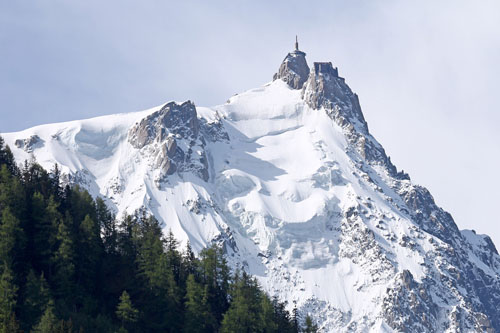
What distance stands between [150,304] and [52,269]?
13.7 metres

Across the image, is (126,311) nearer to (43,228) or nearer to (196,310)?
(196,310)

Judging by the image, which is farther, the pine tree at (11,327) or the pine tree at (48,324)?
the pine tree at (48,324)

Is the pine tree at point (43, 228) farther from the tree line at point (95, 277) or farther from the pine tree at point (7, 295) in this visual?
the pine tree at point (7, 295)

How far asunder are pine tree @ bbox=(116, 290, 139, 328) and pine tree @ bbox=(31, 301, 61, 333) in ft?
35.8

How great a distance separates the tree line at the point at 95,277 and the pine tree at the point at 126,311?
0.12 meters

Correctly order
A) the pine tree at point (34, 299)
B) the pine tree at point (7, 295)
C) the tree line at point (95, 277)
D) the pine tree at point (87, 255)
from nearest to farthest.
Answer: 1. the pine tree at point (7, 295)
2. the pine tree at point (34, 299)
3. the tree line at point (95, 277)
4. the pine tree at point (87, 255)

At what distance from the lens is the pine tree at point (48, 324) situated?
9750cm

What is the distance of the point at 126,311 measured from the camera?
4412 inches

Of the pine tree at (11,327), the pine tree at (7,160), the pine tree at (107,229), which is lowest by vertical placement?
the pine tree at (11,327)

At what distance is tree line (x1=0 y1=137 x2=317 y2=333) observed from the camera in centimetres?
10625

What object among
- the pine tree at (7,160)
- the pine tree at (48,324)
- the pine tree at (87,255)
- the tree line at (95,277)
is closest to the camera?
the pine tree at (48,324)

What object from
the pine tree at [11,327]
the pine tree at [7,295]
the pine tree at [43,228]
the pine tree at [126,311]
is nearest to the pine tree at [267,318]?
the pine tree at [126,311]

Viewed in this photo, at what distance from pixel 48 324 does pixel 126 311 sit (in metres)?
15.4

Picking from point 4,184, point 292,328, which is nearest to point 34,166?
point 4,184
